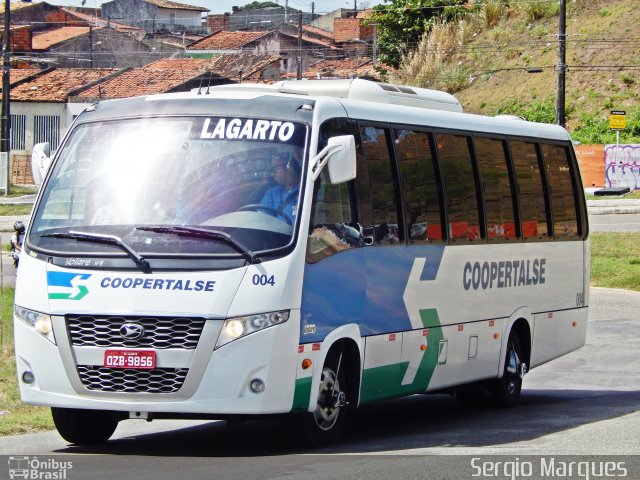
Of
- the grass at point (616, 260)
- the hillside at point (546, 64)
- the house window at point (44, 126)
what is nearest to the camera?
the grass at point (616, 260)

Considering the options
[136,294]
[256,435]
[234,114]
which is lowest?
[256,435]

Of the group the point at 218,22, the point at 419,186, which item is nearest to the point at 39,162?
the point at 419,186

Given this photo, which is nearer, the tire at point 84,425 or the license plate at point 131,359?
the license plate at point 131,359

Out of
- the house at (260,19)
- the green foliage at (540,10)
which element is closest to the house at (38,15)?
the house at (260,19)

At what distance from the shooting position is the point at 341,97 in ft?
38.3

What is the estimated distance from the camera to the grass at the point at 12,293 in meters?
11.8

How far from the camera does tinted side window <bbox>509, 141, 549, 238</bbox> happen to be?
14.2m

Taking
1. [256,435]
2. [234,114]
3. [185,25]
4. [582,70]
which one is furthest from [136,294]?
[185,25]

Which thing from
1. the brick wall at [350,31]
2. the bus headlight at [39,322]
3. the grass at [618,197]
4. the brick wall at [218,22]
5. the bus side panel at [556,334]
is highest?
the brick wall at [218,22]

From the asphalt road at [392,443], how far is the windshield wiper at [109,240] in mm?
1371

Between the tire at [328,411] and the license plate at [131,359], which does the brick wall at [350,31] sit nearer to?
the tire at [328,411]

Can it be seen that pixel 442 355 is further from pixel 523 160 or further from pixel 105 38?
pixel 105 38

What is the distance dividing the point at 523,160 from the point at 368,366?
15.0ft

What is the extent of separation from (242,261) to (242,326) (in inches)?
Answer: 18.6
